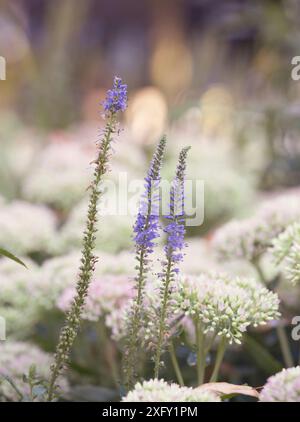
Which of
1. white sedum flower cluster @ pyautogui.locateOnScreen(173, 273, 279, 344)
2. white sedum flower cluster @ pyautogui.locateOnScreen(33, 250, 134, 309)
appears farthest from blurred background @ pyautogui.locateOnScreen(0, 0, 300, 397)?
white sedum flower cluster @ pyautogui.locateOnScreen(173, 273, 279, 344)

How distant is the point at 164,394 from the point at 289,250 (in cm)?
25

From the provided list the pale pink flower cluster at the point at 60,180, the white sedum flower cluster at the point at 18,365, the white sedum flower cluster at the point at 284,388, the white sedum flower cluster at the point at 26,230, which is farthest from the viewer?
the pale pink flower cluster at the point at 60,180

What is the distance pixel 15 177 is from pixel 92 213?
3.17ft

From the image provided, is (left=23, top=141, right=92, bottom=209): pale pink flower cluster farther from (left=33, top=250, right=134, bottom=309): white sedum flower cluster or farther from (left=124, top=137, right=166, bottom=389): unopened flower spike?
(left=124, top=137, right=166, bottom=389): unopened flower spike

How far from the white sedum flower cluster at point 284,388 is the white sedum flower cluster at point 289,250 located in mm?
155

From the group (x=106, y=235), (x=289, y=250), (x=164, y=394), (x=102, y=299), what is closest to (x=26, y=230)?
(x=106, y=235)

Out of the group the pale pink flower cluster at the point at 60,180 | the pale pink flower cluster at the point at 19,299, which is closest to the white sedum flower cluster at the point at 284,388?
the pale pink flower cluster at the point at 19,299

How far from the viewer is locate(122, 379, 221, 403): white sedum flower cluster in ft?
1.51

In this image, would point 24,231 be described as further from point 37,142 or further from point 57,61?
point 57,61

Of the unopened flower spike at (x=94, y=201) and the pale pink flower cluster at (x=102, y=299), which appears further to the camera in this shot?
the pale pink flower cluster at (x=102, y=299)

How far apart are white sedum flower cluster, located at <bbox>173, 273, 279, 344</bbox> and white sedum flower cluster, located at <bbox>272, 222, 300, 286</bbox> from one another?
0.12 ft

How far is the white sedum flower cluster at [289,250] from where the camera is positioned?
24.1 inches

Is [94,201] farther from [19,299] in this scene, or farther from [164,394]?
[19,299]

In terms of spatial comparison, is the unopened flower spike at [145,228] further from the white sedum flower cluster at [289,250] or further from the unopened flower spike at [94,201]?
the white sedum flower cluster at [289,250]
